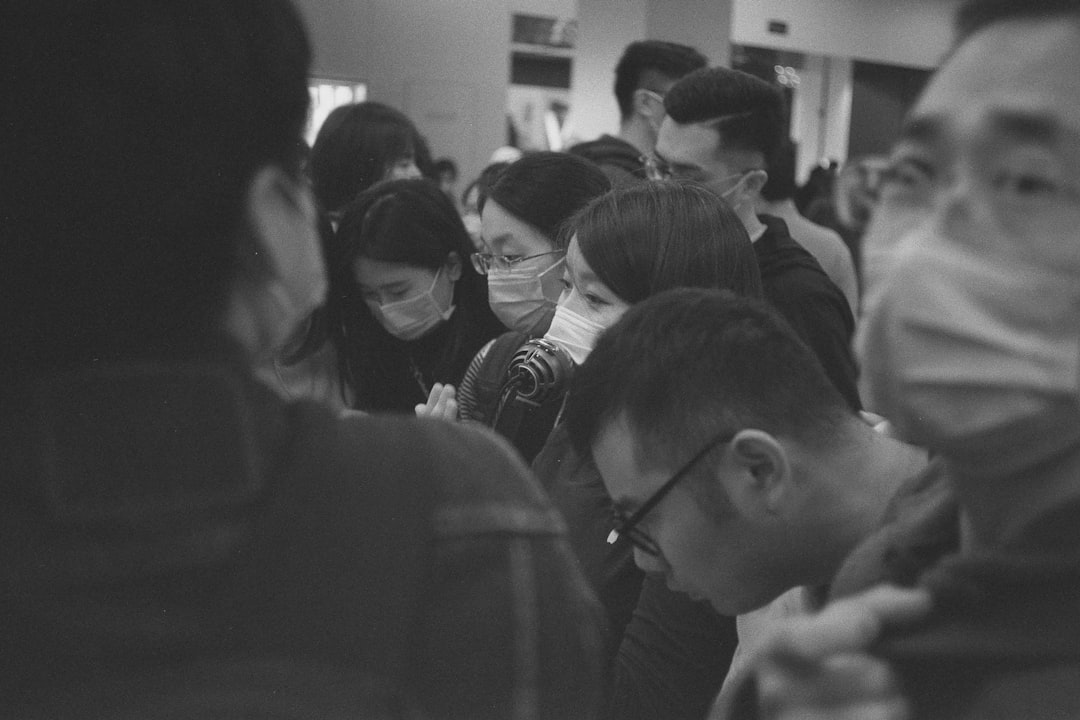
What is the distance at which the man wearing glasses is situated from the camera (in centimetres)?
132

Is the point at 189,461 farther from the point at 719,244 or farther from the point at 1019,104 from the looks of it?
the point at 719,244

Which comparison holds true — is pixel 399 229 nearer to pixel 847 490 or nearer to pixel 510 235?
pixel 510 235

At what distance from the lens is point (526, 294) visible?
266 cm

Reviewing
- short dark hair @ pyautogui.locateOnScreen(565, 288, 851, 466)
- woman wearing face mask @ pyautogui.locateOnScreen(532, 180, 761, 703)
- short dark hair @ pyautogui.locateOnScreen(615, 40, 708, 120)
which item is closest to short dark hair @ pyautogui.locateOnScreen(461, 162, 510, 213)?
woman wearing face mask @ pyautogui.locateOnScreen(532, 180, 761, 703)

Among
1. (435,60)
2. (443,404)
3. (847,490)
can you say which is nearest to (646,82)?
(443,404)

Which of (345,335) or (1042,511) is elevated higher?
(1042,511)

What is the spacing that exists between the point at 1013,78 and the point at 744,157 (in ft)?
7.78

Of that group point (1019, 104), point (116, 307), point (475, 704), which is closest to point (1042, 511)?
point (1019, 104)

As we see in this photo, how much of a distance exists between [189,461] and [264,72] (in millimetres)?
244

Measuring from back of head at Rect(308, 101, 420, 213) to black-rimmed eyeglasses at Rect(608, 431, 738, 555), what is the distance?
2.36m

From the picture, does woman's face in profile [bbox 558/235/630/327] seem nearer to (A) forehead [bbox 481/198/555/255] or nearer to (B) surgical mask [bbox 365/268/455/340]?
(A) forehead [bbox 481/198/555/255]

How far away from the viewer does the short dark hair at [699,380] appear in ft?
4.42

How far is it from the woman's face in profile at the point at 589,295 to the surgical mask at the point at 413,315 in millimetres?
746

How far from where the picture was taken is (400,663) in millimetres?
774
